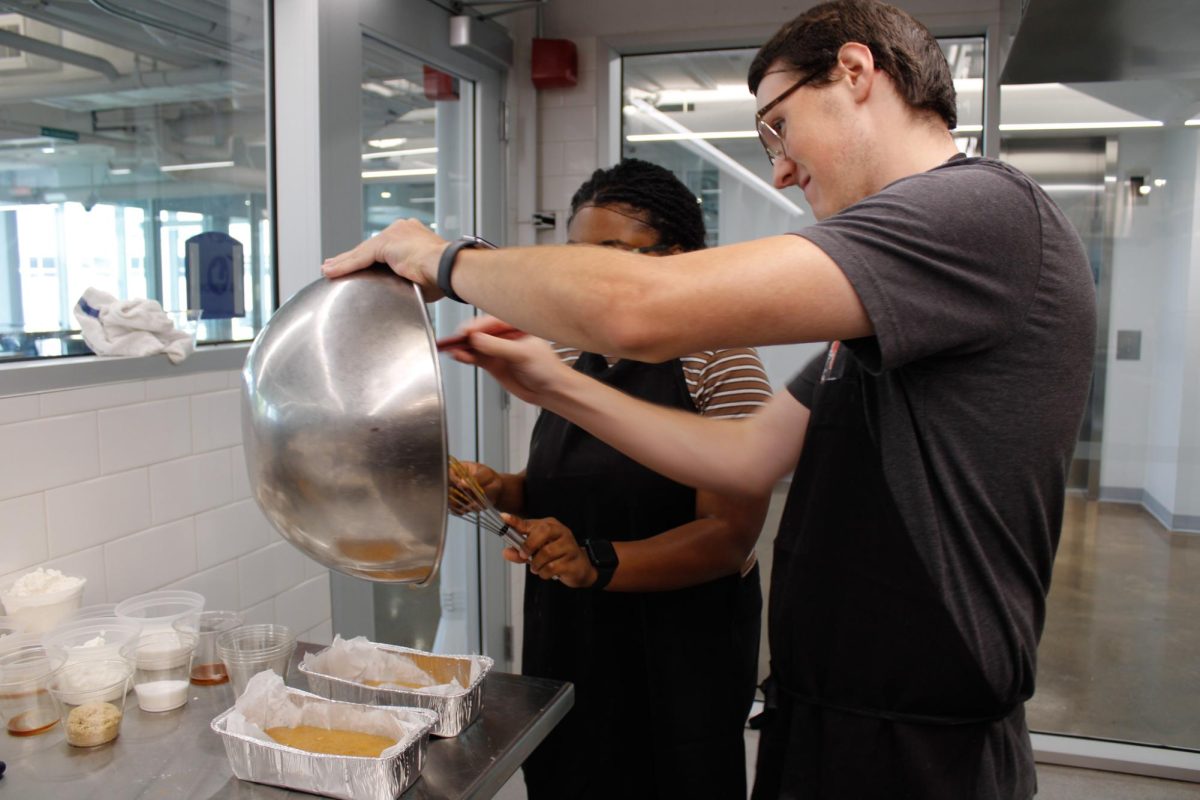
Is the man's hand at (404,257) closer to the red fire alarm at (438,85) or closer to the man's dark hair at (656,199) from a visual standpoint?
the man's dark hair at (656,199)

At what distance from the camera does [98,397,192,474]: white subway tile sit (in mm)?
1627

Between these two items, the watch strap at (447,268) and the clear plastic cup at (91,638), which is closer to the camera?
the watch strap at (447,268)

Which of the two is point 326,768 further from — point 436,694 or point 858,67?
point 858,67

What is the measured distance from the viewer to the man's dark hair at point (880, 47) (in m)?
1.01

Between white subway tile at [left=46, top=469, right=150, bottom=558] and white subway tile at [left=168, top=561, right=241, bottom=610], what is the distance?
17cm

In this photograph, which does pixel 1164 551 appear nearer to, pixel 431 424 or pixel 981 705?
pixel 981 705

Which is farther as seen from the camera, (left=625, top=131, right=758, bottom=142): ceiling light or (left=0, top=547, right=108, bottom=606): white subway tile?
(left=625, top=131, right=758, bottom=142): ceiling light

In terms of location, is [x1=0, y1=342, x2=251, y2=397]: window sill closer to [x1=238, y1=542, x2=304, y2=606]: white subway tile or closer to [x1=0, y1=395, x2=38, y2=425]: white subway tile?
[x1=0, y1=395, x2=38, y2=425]: white subway tile

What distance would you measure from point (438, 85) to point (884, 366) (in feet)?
7.16

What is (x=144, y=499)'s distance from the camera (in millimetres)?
1703

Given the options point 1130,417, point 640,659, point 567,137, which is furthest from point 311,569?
point 1130,417

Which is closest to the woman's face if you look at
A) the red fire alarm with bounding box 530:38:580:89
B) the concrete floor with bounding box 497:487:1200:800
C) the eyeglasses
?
the eyeglasses

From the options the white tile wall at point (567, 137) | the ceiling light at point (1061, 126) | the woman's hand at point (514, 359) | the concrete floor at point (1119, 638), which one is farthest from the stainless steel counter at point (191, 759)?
the ceiling light at point (1061, 126)

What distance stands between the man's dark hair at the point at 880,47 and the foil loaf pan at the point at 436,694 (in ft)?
2.82
